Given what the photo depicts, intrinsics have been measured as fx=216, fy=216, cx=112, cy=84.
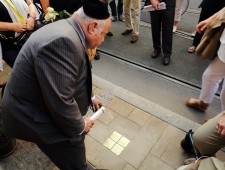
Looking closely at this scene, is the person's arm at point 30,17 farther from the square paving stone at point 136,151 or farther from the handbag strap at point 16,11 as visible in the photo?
the square paving stone at point 136,151

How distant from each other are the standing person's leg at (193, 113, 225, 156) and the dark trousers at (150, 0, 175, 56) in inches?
88.9

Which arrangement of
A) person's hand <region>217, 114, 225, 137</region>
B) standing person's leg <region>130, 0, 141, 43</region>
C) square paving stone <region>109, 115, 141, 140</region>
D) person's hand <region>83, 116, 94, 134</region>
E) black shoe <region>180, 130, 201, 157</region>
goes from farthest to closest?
standing person's leg <region>130, 0, 141, 43</region>
square paving stone <region>109, 115, 141, 140</region>
black shoe <region>180, 130, 201, 157</region>
person's hand <region>217, 114, 225, 137</region>
person's hand <region>83, 116, 94, 134</region>

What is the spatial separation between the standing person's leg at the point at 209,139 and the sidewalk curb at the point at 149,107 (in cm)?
76

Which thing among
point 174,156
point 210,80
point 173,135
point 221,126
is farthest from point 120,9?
point 221,126

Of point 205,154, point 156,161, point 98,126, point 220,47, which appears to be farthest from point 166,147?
point 220,47

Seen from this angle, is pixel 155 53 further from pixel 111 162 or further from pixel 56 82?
pixel 56 82

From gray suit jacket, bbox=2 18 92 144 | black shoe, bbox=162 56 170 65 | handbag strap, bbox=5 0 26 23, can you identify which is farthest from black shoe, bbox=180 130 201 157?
handbag strap, bbox=5 0 26 23

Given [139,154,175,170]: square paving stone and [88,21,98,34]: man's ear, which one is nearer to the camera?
[88,21,98,34]: man's ear

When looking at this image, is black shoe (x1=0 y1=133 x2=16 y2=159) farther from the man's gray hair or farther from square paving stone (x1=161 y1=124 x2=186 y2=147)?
square paving stone (x1=161 y1=124 x2=186 y2=147)

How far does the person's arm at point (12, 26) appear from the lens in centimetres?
243

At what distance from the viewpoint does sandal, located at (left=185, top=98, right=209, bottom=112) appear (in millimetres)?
3119

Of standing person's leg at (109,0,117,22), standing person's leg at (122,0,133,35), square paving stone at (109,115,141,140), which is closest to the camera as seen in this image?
square paving stone at (109,115,141,140)

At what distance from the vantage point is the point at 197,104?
10.4ft

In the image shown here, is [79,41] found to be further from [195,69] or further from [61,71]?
[195,69]
